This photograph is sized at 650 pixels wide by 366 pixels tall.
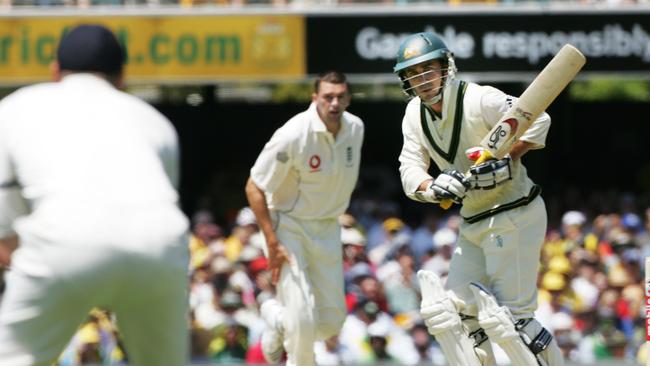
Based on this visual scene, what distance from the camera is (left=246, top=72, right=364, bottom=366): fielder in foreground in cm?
811

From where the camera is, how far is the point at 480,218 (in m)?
7.05

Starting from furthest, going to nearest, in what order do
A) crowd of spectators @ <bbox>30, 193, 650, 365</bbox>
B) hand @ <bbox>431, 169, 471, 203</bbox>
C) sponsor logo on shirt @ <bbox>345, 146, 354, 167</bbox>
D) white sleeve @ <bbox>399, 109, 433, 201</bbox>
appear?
1. crowd of spectators @ <bbox>30, 193, 650, 365</bbox>
2. sponsor logo on shirt @ <bbox>345, 146, 354, 167</bbox>
3. white sleeve @ <bbox>399, 109, 433, 201</bbox>
4. hand @ <bbox>431, 169, 471, 203</bbox>

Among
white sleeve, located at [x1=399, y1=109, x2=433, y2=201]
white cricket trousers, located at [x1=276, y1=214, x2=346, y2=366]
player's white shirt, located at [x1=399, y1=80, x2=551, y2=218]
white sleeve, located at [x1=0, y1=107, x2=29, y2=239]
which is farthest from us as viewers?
white cricket trousers, located at [x1=276, y1=214, x2=346, y2=366]

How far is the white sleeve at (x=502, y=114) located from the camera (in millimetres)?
6895

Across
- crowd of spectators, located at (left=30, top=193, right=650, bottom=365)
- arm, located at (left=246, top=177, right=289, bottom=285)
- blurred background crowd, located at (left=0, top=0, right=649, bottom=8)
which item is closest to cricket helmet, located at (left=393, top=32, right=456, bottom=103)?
arm, located at (left=246, top=177, right=289, bottom=285)

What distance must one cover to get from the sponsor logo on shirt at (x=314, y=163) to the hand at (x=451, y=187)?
156 centimetres

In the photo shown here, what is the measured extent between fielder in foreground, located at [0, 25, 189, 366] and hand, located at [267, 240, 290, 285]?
3.56 metres

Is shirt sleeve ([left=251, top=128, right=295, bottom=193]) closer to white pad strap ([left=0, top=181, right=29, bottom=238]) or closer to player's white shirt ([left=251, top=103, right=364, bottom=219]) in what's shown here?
player's white shirt ([left=251, top=103, right=364, bottom=219])

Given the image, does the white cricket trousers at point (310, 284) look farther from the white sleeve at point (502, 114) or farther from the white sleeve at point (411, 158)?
the white sleeve at point (502, 114)

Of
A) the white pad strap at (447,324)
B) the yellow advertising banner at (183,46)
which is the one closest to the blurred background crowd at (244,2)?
the yellow advertising banner at (183,46)

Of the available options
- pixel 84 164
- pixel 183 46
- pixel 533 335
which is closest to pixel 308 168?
pixel 533 335

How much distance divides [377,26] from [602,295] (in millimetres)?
4346

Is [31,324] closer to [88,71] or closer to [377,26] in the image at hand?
[88,71]

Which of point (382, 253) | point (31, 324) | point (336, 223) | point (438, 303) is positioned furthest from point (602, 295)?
point (31, 324)
